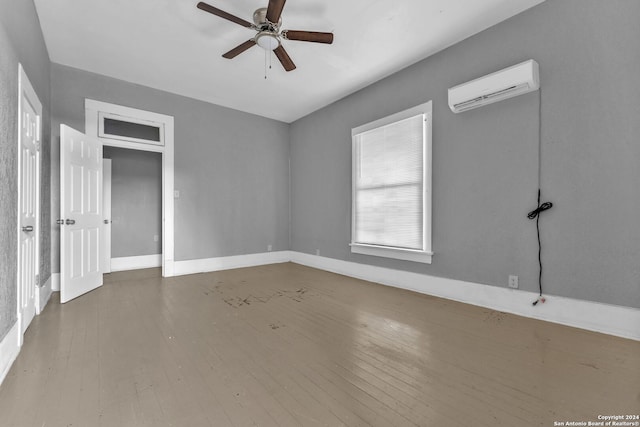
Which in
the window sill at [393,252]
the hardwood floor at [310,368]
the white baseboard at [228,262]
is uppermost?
the window sill at [393,252]

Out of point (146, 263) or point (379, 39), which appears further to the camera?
point (146, 263)

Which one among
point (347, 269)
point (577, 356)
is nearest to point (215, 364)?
point (577, 356)

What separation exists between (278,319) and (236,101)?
3.96 m

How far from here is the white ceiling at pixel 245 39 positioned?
2.76m

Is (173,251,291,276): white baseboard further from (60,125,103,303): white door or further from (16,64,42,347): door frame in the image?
(16,64,42,347): door frame

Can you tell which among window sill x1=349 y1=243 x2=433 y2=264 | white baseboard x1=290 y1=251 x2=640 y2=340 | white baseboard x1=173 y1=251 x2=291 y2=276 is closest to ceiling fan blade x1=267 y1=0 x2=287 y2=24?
window sill x1=349 y1=243 x2=433 y2=264

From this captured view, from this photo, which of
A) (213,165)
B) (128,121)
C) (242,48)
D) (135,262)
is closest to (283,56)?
(242,48)

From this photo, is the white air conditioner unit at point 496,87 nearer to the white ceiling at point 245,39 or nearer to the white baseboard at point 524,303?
the white ceiling at point 245,39

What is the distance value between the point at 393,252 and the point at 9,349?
12.4 feet

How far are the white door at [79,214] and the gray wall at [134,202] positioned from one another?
5.27 feet

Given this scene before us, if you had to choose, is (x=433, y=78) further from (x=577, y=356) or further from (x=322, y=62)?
(x=577, y=356)

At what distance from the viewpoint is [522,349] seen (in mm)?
2137

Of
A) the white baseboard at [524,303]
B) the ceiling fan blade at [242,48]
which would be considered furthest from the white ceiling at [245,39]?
the white baseboard at [524,303]

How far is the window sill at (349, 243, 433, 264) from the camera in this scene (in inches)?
143
